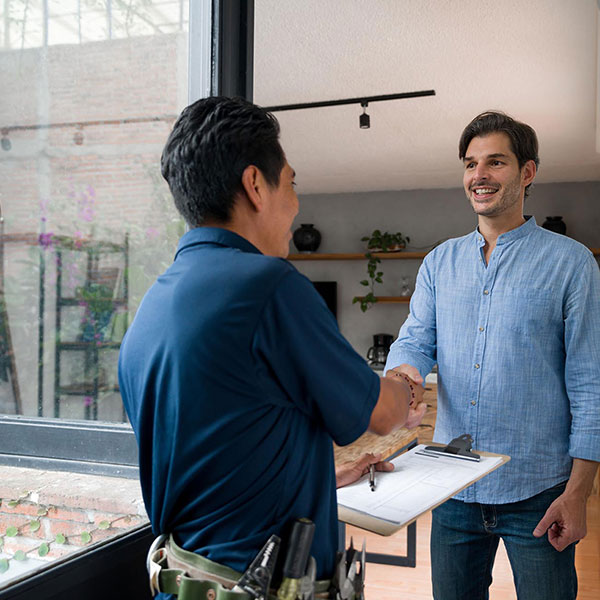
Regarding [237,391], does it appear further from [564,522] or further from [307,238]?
[307,238]

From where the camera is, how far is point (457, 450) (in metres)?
1.33

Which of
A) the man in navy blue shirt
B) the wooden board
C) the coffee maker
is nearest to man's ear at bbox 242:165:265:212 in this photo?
the man in navy blue shirt

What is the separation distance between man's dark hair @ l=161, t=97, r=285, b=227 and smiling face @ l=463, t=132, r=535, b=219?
846 mm

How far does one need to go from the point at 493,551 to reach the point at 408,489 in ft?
2.07

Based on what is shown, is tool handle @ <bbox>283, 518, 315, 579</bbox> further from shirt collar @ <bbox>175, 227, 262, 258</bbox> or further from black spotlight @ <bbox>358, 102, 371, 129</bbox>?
black spotlight @ <bbox>358, 102, 371, 129</bbox>

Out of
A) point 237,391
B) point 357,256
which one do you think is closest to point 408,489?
point 237,391

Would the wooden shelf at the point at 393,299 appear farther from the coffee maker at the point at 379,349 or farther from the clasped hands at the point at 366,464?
the clasped hands at the point at 366,464

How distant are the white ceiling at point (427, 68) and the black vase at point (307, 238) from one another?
2.02m

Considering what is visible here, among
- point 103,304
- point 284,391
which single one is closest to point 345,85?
point 103,304

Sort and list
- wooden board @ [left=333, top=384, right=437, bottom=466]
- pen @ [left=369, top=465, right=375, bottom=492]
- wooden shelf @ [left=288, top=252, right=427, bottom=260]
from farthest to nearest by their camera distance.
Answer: wooden shelf @ [left=288, top=252, right=427, bottom=260]
wooden board @ [left=333, top=384, right=437, bottom=466]
pen @ [left=369, top=465, right=375, bottom=492]

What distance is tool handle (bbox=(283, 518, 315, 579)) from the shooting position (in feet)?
2.61

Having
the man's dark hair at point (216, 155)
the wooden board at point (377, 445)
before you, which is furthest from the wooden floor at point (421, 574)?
the man's dark hair at point (216, 155)

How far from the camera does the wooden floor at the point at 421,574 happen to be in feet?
9.92

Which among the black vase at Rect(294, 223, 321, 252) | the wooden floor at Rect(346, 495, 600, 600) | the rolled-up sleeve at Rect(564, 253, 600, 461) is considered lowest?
the wooden floor at Rect(346, 495, 600, 600)
